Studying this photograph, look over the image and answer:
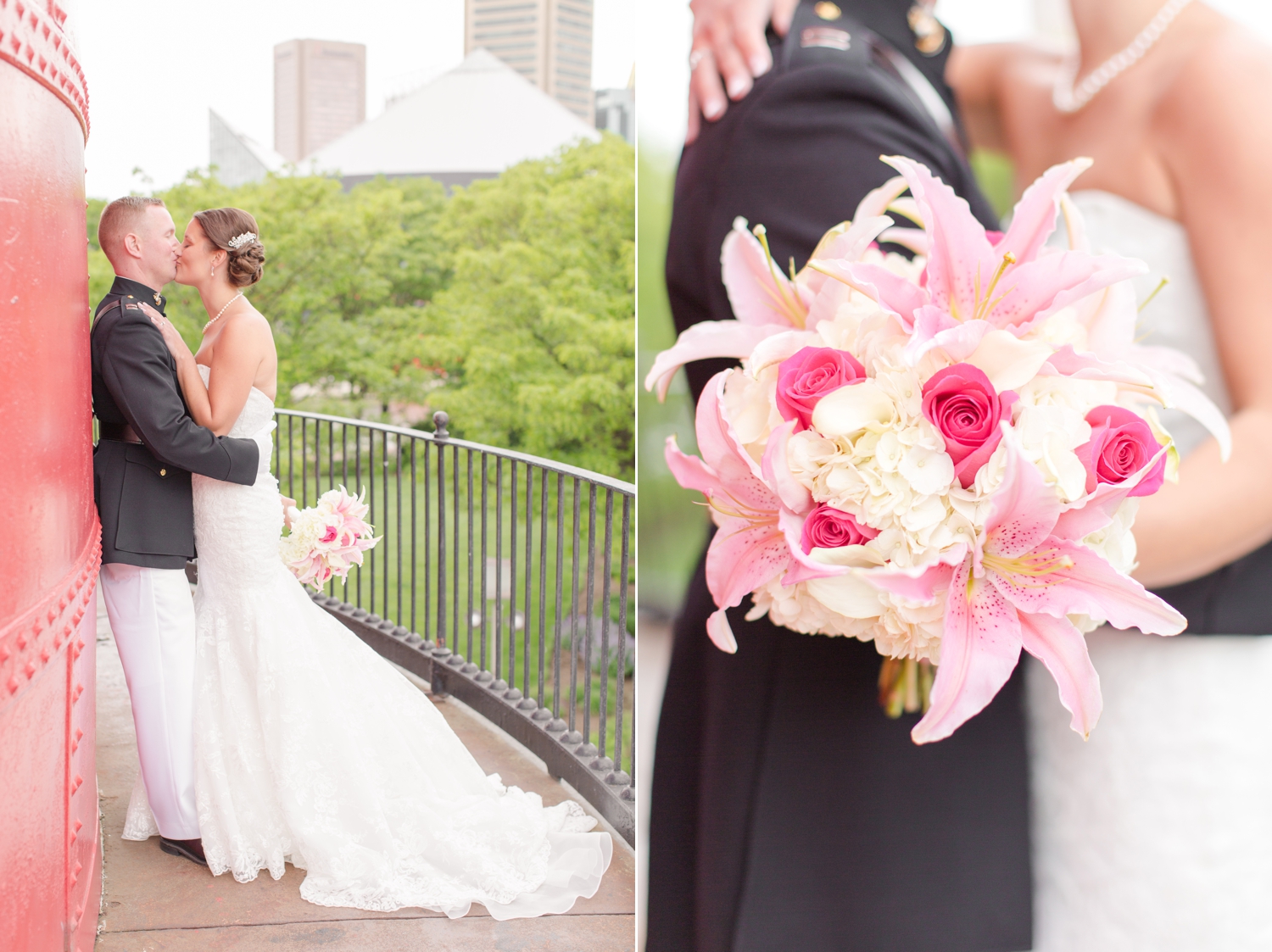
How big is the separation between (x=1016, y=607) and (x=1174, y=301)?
505 millimetres

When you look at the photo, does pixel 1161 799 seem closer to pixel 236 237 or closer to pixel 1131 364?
pixel 1131 364

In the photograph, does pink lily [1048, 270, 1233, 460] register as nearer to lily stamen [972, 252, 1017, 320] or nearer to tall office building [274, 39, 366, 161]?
lily stamen [972, 252, 1017, 320]

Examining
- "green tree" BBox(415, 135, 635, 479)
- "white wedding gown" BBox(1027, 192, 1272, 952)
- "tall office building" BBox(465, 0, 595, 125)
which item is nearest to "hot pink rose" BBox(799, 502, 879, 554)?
"white wedding gown" BBox(1027, 192, 1272, 952)

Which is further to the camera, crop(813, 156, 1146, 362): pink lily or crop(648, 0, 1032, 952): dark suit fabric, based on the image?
crop(648, 0, 1032, 952): dark suit fabric

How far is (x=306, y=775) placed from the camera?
1957 mm

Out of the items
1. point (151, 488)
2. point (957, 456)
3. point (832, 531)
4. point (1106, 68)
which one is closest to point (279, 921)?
point (151, 488)

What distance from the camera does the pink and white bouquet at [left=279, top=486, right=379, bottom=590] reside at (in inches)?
81.0

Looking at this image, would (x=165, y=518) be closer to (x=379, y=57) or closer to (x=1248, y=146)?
(x=1248, y=146)

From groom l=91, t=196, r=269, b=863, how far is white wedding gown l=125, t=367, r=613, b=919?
2.5 inches

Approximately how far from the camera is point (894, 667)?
112 centimetres

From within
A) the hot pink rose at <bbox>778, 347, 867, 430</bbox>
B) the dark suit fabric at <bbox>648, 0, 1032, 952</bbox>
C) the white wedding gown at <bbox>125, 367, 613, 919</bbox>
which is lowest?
the white wedding gown at <bbox>125, 367, 613, 919</bbox>

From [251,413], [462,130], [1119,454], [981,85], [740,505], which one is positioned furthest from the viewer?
[462,130]

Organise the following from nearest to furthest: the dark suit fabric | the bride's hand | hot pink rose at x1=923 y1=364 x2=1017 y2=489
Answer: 1. hot pink rose at x1=923 y1=364 x2=1017 y2=489
2. the dark suit fabric
3. the bride's hand

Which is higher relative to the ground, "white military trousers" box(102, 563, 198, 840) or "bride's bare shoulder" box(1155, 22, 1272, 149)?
"bride's bare shoulder" box(1155, 22, 1272, 149)
